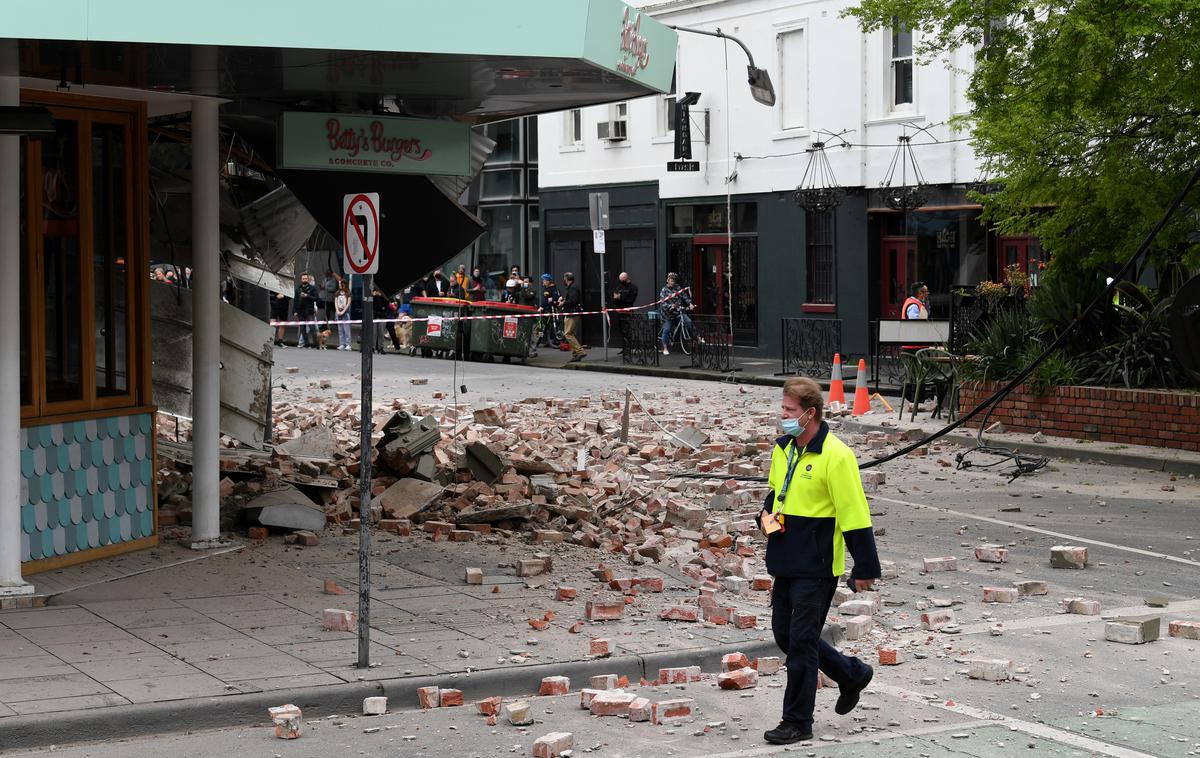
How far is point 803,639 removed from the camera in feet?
23.1

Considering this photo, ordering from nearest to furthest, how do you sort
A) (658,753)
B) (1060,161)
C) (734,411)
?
(658,753), (1060,161), (734,411)

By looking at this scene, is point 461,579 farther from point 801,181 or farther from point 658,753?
point 801,181

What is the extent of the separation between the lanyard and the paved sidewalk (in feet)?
5.58

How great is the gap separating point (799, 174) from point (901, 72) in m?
3.42

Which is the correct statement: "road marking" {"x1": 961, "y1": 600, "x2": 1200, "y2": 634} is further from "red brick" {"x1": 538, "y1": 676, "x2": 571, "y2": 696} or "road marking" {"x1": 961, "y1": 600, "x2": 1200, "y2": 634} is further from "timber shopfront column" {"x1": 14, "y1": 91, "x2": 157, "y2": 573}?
"timber shopfront column" {"x1": 14, "y1": 91, "x2": 157, "y2": 573}

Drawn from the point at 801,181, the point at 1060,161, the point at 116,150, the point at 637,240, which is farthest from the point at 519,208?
the point at 116,150

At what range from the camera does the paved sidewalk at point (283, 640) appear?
24.8 feet

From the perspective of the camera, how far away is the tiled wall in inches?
413

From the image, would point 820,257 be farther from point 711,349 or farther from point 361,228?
point 361,228

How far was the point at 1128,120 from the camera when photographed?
17.9m

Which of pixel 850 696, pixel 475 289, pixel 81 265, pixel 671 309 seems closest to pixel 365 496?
pixel 850 696

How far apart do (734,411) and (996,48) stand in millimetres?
7392

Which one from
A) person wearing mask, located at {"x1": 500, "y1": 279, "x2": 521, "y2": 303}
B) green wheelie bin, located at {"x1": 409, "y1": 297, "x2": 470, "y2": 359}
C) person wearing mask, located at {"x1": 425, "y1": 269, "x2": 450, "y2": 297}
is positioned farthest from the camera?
person wearing mask, located at {"x1": 425, "y1": 269, "x2": 450, "y2": 297}

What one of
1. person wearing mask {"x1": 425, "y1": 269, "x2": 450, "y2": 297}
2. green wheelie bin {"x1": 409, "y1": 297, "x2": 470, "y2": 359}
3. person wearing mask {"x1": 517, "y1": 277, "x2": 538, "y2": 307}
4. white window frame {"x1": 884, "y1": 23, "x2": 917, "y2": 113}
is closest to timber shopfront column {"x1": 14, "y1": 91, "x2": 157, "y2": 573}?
green wheelie bin {"x1": 409, "y1": 297, "x2": 470, "y2": 359}
